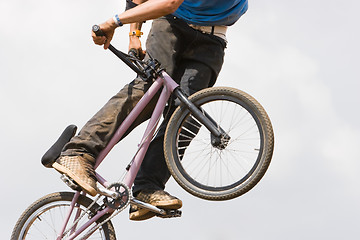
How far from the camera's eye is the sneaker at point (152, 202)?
7855 mm

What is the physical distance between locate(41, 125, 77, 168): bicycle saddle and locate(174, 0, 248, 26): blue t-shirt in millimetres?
1401

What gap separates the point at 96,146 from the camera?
7.81 m

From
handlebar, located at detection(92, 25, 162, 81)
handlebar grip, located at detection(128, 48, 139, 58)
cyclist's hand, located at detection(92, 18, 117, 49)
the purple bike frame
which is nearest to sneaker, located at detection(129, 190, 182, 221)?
the purple bike frame

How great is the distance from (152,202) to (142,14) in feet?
5.48

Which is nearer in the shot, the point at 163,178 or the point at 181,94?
the point at 181,94

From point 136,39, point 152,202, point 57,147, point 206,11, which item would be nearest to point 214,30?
point 206,11

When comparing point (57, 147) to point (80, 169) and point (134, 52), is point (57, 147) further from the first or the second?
point (134, 52)

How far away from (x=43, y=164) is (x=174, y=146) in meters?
1.17

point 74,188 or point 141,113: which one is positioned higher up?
point 141,113

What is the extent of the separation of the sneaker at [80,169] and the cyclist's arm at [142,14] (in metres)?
1.02

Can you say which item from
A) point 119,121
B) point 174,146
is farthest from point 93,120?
point 174,146

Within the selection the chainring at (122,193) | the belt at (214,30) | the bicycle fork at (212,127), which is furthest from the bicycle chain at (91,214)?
the belt at (214,30)

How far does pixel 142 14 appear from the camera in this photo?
748cm

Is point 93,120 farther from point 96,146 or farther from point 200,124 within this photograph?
point 200,124
